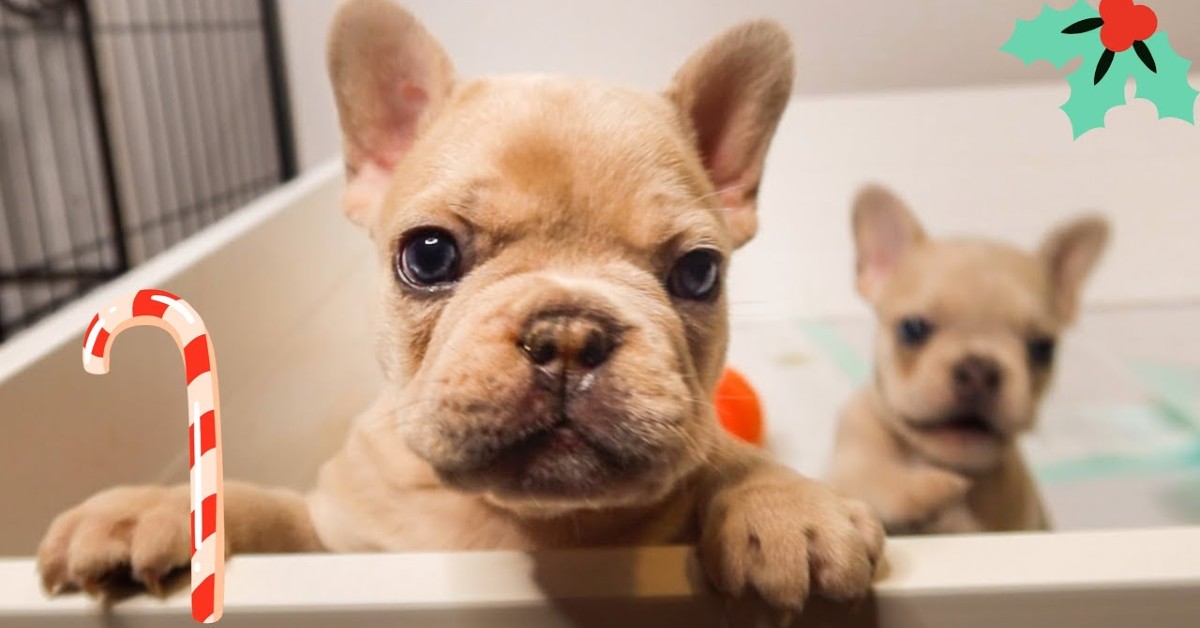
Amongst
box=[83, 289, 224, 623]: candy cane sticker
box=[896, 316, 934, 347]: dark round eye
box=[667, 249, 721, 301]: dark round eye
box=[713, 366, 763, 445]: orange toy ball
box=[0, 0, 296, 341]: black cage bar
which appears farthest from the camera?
box=[0, 0, 296, 341]: black cage bar

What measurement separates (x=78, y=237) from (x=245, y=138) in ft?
3.95

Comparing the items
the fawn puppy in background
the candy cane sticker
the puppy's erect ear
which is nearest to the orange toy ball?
the fawn puppy in background

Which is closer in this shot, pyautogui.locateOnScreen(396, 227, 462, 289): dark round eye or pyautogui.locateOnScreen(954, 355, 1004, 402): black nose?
pyautogui.locateOnScreen(396, 227, 462, 289): dark round eye

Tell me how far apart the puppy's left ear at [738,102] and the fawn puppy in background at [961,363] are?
39 centimetres

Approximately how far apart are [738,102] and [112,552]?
2.21 feet

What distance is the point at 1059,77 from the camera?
840 millimetres

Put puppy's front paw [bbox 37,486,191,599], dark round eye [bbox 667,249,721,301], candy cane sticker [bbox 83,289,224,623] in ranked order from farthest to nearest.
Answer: dark round eye [bbox 667,249,721,301], puppy's front paw [bbox 37,486,191,599], candy cane sticker [bbox 83,289,224,623]

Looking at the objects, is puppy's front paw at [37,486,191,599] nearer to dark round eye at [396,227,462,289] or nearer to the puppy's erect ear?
dark round eye at [396,227,462,289]

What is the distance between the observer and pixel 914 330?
1.34 meters

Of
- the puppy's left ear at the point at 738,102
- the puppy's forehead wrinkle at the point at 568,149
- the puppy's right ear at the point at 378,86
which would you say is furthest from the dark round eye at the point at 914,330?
the puppy's right ear at the point at 378,86

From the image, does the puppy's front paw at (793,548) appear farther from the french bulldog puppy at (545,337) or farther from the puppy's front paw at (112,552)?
the puppy's front paw at (112,552)

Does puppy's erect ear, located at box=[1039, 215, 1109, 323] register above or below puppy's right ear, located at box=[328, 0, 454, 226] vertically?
below

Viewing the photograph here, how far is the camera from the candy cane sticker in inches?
24.6

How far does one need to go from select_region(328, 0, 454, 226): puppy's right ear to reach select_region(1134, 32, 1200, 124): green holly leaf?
0.60 metres
